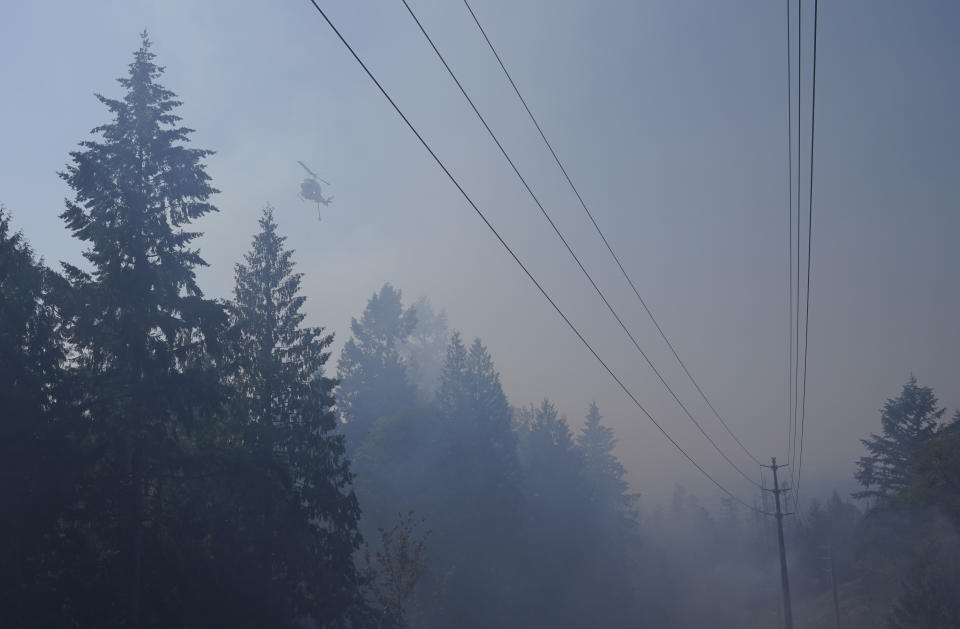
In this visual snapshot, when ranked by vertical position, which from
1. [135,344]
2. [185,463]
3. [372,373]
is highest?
[372,373]

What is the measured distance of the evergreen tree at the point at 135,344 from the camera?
19391mm

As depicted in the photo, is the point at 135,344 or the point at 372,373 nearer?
the point at 135,344

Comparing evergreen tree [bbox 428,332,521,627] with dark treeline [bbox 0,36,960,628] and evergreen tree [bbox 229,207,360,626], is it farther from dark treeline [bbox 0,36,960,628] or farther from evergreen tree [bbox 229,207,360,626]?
evergreen tree [bbox 229,207,360,626]

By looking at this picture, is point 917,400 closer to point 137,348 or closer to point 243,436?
point 243,436

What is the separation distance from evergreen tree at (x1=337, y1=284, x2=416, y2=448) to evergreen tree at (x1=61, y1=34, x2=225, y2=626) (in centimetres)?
3659

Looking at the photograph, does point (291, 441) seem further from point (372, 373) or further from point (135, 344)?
point (372, 373)

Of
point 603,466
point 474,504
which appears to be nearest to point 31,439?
point 474,504

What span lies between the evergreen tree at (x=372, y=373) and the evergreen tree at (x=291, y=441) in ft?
92.2

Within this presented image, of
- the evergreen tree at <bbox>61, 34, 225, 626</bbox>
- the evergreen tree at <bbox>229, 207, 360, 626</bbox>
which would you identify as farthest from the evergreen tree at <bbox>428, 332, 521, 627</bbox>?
the evergreen tree at <bbox>61, 34, 225, 626</bbox>

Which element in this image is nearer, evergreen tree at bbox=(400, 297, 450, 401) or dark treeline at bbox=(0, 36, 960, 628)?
dark treeline at bbox=(0, 36, 960, 628)

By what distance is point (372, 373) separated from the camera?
209 feet

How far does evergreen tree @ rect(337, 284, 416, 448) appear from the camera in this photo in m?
60.5

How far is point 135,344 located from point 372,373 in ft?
146

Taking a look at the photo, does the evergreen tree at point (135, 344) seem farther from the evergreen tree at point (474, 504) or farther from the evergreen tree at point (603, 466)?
the evergreen tree at point (603, 466)
